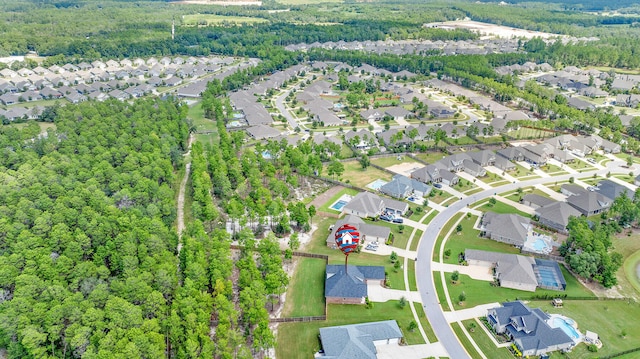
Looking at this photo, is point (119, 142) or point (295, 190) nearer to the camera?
point (295, 190)

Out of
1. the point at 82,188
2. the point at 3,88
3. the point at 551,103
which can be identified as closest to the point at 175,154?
the point at 82,188

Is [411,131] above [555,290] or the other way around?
above

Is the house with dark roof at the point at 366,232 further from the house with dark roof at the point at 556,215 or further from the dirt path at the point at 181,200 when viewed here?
the house with dark roof at the point at 556,215

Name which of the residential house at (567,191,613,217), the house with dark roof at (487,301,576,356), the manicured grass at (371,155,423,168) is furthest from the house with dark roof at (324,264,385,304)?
the residential house at (567,191,613,217)

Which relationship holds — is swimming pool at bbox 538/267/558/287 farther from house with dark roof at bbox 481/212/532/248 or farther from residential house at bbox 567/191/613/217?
residential house at bbox 567/191/613/217

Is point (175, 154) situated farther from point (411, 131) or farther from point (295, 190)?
point (411, 131)

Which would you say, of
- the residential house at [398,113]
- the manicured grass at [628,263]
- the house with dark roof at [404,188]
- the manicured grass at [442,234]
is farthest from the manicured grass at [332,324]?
the residential house at [398,113]

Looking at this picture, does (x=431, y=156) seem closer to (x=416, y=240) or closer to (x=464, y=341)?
(x=416, y=240)
